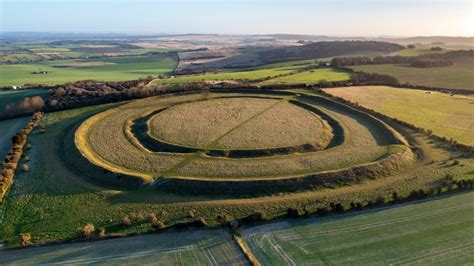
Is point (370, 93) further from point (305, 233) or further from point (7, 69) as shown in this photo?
point (7, 69)

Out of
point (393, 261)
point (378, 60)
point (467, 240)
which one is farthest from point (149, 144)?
point (378, 60)

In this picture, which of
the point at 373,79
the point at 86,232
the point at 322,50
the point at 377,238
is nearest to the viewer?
the point at 377,238

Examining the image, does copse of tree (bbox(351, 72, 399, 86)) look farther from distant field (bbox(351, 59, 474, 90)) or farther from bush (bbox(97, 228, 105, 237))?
bush (bbox(97, 228, 105, 237))

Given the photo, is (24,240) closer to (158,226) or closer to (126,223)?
(126,223)

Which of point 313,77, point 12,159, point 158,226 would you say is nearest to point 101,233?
point 158,226

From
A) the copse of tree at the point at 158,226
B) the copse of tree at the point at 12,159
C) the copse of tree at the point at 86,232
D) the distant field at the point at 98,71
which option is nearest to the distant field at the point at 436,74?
the distant field at the point at 98,71

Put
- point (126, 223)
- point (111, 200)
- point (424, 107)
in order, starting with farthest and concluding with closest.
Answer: point (424, 107)
point (111, 200)
point (126, 223)

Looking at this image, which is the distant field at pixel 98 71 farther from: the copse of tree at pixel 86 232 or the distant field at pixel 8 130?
the copse of tree at pixel 86 232
